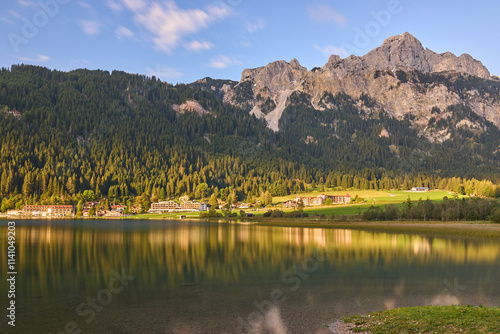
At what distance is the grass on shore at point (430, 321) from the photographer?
55.5 ft

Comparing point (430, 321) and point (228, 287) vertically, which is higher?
point (430, 321)

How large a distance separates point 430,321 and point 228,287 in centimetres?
1604

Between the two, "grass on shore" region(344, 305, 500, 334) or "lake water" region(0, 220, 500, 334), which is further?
"lake water" region(0, 220, 500, 334)

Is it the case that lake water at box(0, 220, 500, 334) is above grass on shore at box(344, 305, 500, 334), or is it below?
below

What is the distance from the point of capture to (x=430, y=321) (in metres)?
18.2

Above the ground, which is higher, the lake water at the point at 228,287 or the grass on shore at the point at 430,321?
the grass on shore at the point at 430,321

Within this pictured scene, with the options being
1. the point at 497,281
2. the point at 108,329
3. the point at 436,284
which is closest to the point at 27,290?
the point at 108,329

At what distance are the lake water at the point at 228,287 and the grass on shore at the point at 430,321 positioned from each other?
2232mm

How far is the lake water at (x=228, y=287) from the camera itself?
67.7 feet

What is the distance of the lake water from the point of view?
20625 millimetres

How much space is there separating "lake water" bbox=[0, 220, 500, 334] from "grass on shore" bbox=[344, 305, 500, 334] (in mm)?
2232

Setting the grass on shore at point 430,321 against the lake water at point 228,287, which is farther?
the lake water at point 228,287

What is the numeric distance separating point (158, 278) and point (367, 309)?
62.5 ft

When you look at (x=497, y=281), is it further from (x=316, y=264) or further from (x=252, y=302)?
(x=252, y=302)
